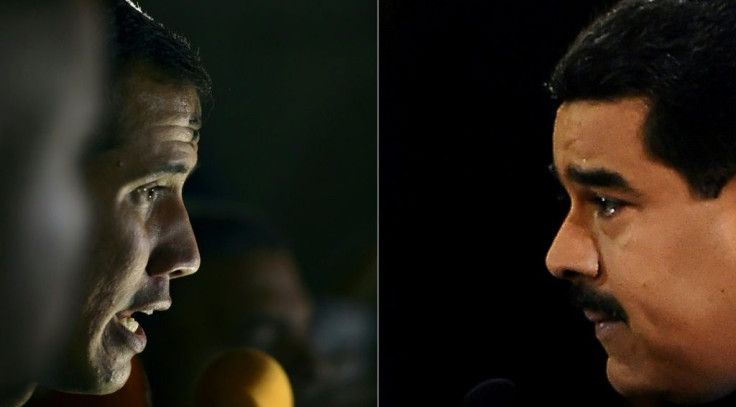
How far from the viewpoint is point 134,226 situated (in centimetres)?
189

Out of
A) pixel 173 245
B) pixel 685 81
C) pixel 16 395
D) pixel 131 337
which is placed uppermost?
pixel 685 81

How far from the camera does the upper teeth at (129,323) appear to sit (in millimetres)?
1908

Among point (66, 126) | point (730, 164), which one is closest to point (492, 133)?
point (730, 164)

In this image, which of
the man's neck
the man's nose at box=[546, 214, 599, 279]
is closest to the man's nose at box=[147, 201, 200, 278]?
the man's neck

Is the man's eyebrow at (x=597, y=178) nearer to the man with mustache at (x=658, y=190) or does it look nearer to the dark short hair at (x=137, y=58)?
the man with mustache at (x=658, y=190)

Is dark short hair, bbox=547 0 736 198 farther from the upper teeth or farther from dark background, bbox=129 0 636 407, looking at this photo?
the upper teeth

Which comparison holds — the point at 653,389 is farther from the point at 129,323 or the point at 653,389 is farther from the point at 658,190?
the point at 129,323

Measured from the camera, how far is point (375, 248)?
1902mm

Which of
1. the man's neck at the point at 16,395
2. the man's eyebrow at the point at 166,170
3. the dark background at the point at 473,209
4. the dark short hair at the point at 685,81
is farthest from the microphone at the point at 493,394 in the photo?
the man's neck at the point at 16,395

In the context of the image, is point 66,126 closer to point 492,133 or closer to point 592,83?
point 492,133

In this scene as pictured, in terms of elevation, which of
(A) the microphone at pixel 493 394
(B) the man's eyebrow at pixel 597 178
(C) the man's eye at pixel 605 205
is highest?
(B) the man's eyebrow at pixel 597 178

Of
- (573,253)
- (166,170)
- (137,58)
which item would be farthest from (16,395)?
(573,253)

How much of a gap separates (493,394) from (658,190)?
50cm

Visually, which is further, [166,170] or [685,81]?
[166,170]
